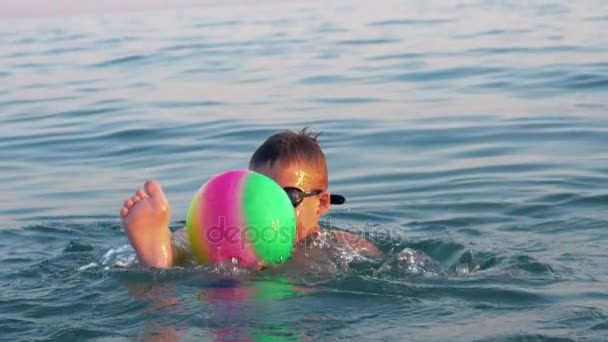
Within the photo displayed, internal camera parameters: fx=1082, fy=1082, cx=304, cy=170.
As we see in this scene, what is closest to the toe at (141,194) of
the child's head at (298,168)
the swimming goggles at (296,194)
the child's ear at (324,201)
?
the child's head at (298,168)

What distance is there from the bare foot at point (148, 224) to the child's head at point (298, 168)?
2.37 feet

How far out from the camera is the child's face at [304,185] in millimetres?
6117

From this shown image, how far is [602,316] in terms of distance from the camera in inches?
189

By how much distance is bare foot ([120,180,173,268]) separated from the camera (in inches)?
219

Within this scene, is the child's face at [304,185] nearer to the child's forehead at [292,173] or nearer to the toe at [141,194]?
the child's forehead at [292,173]

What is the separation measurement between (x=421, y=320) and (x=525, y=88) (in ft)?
26.6

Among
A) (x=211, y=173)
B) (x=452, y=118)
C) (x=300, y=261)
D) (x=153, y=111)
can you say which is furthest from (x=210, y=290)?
(x=153, y=111)

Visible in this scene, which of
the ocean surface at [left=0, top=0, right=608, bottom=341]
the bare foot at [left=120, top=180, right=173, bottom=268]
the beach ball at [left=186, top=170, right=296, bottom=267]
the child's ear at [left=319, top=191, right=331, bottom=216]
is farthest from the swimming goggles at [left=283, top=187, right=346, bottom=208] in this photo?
the bare foot at [left=120, top=180, right=173, bottom=268]

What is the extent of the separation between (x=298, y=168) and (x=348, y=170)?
3098 millimetres

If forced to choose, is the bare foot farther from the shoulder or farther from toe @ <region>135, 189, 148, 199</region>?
the shoulder

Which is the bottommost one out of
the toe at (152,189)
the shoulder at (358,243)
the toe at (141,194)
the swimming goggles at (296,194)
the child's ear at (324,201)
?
the shoulder at (358,243)

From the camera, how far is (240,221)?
5.48m

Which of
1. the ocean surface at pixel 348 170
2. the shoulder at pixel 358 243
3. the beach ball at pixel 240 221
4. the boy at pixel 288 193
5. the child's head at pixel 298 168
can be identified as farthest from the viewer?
the shoulder at pixel 358 243

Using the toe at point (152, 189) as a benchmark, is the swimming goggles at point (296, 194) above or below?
below
